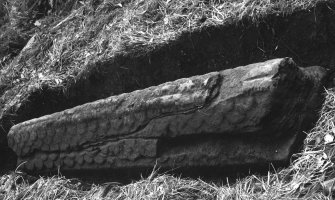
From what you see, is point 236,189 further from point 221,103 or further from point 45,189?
point 45,189

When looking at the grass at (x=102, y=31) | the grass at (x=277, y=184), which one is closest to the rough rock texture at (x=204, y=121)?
the grass at (x=277, y=184)

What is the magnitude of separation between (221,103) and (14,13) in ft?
11.1

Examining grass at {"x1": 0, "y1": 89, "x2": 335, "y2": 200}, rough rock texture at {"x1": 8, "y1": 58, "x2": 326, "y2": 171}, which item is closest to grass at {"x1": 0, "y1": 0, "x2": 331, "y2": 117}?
rough rock texture at {"x1": 8, "y1": 58, "x2": 326, "y2": 171}

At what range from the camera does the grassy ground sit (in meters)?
1.93

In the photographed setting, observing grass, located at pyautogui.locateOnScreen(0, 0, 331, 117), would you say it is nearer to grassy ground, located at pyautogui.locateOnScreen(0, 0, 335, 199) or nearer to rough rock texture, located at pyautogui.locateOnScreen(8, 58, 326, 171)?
grassy ground, located at pyautogui.locateOnScreen(0, 0, 335, 199)

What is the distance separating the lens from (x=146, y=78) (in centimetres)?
301

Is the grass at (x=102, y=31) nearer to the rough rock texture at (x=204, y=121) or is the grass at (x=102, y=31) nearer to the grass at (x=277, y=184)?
the rough rock texture at (x=204, y=121)

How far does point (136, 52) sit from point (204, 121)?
100 centimetres

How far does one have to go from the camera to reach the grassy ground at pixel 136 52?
1.93m

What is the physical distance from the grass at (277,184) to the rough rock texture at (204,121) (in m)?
0.06

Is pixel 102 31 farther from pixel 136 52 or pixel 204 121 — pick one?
pixel 204 121

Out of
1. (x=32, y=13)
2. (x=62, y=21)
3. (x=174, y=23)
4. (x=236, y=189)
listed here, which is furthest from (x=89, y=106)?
(x=32, y=13)

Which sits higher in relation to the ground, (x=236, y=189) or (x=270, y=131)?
(x=270, y=131)

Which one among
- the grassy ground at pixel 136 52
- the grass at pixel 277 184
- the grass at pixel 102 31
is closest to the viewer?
the grass at pixel 277 184
